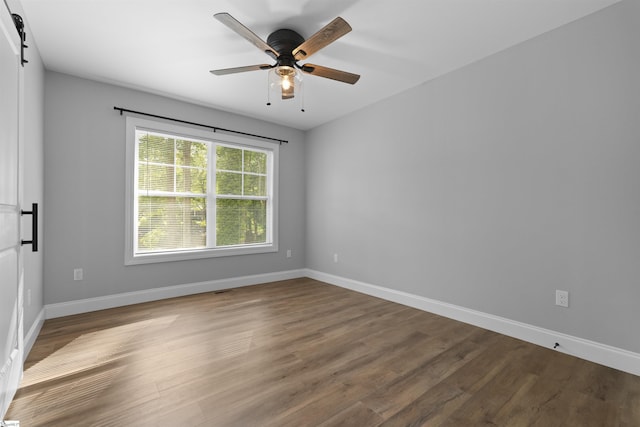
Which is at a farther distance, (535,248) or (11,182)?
(535,248)

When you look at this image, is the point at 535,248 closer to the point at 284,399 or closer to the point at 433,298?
the point at 433,298

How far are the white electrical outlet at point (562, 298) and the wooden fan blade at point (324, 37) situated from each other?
263 centimetres

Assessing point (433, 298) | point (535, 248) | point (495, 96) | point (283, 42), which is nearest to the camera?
point (283, 42)

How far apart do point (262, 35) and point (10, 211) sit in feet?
7.01

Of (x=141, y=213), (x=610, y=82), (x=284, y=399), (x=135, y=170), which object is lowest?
(x=284, y=399)

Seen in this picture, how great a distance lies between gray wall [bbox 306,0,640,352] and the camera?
208 centimetres

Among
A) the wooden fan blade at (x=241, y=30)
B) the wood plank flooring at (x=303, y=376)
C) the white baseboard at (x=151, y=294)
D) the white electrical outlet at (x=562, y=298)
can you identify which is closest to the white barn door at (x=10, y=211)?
the wood plank flooring at (x=303, y=376)

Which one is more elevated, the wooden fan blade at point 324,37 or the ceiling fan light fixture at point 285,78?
the wooden fan blade at point 324,37

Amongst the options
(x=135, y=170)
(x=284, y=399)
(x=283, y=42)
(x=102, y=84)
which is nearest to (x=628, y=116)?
(x=283, y=42)

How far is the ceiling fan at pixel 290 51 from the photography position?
6.49 feet

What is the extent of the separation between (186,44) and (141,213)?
6.91 feet

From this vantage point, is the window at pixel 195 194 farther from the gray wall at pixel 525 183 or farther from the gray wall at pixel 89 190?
the gray wall at pixel 525 183

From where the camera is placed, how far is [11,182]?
1614 mm

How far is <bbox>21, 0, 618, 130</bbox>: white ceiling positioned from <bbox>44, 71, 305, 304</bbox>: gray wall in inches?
8.8
